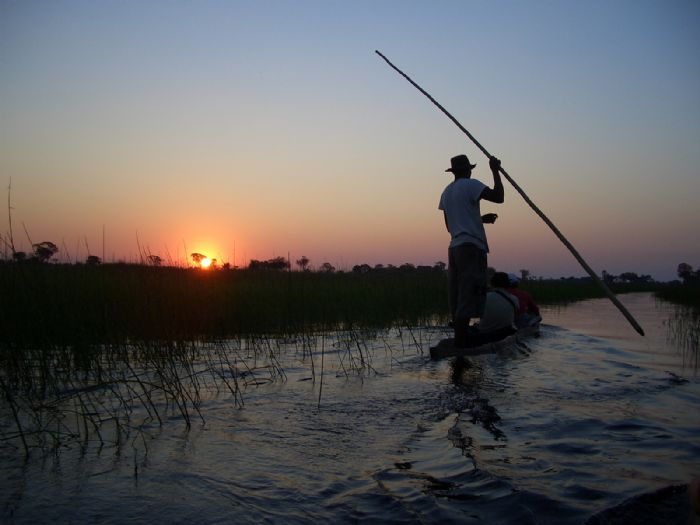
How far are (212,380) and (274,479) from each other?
244 cm

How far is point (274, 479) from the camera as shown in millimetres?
2654

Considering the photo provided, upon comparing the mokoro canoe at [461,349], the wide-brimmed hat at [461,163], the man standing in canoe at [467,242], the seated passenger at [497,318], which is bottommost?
the mokoro canoe at [461,349]

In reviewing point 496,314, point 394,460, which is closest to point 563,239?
point 394,460

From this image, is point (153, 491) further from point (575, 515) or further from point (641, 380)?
point (641, 380)

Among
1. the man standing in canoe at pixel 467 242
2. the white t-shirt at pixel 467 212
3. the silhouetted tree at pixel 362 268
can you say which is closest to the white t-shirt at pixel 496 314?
the man standing in canoe at pixel 467 242

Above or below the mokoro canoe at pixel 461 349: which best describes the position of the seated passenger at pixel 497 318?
above

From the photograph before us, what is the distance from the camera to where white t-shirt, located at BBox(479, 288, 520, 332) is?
23.3 ft

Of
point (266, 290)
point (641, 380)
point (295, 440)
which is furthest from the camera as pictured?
point (266, 290)

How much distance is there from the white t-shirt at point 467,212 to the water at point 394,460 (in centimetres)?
189

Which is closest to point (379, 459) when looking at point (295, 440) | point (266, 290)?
point (295, 440)

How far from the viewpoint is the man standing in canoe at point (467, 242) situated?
250 inches

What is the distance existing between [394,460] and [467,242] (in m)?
3.86

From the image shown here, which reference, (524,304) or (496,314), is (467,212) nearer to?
(496,314)

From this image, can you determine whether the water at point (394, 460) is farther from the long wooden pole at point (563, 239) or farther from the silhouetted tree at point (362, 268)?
the silhouetted tree at point (362, 268)
